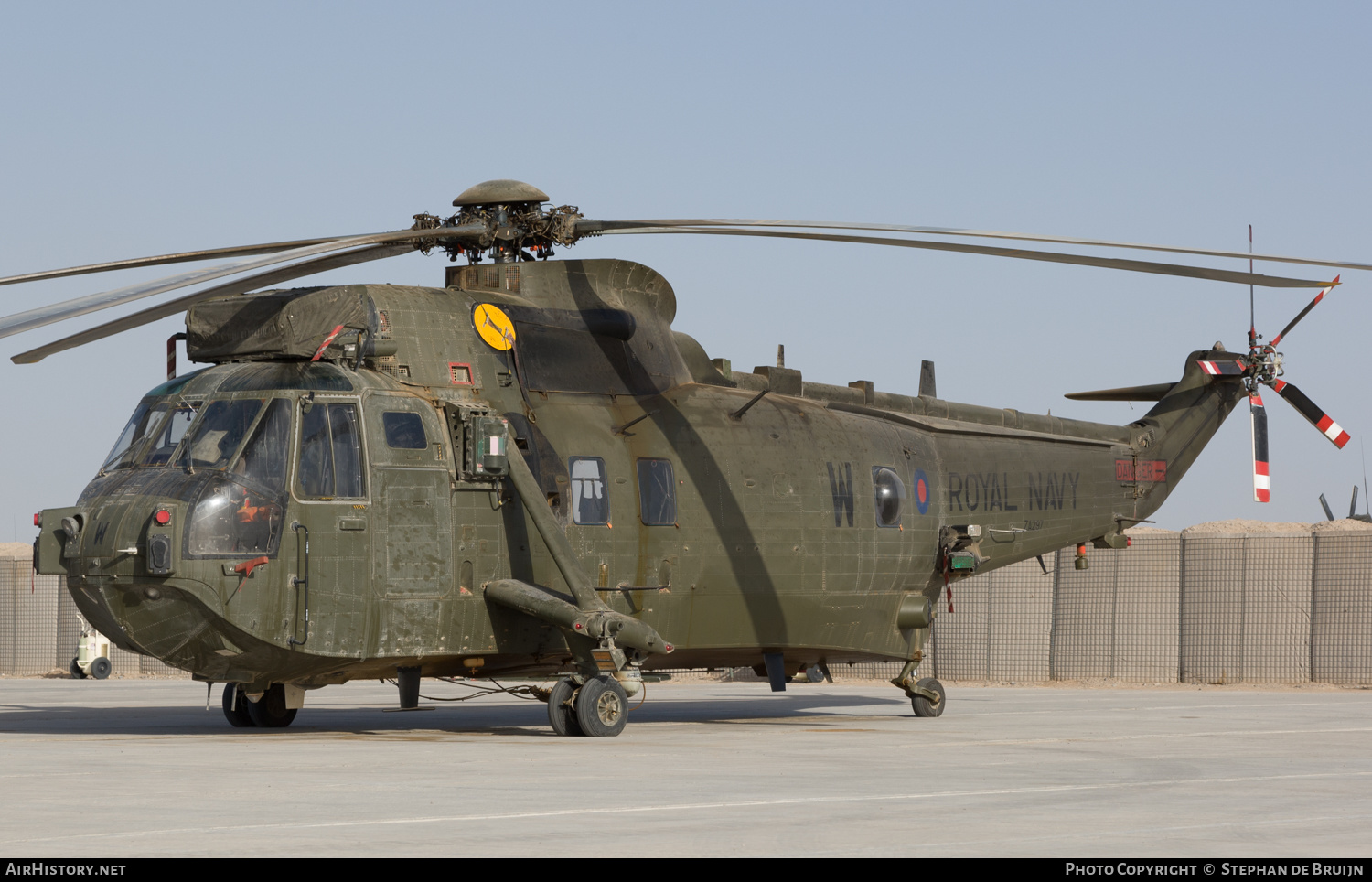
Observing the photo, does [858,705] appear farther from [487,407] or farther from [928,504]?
[487,407]

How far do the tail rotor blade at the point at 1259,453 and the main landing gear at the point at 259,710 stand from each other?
39.0ft

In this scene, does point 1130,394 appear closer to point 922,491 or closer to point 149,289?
point 922,491

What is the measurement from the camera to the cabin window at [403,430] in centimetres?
1466

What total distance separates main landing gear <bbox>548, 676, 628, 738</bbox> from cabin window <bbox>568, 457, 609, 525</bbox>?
1.59m

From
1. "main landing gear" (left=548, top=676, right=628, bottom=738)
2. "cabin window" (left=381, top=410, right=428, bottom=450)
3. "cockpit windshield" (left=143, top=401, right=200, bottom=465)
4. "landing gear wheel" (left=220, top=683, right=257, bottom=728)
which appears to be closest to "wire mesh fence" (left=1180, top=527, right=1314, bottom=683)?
"main landing gear" (left=548, top=676, right=628, bottom=738)

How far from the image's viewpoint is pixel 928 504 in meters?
18.9

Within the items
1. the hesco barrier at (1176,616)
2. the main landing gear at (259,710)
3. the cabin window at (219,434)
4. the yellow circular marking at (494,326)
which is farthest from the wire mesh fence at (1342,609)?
the cabin window at (219,434)

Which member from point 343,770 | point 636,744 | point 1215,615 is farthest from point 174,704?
point 1215,615

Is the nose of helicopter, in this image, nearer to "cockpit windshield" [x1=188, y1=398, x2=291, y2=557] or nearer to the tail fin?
"cockpit windshield" [x1=188, y1=398, x2=291, y2=557]

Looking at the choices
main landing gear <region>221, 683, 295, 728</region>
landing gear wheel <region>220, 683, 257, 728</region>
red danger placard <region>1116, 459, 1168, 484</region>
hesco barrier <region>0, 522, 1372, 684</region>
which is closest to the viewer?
main landing gear <region>221, 683, 295, 728</region>

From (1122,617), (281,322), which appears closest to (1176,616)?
(1122,617)

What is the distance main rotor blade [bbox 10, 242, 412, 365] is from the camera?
14.7 meters

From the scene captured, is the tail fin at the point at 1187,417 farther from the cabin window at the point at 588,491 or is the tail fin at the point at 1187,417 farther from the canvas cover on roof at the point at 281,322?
the canvas cover on roof at the point at 281,322

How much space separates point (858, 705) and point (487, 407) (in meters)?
9.02
